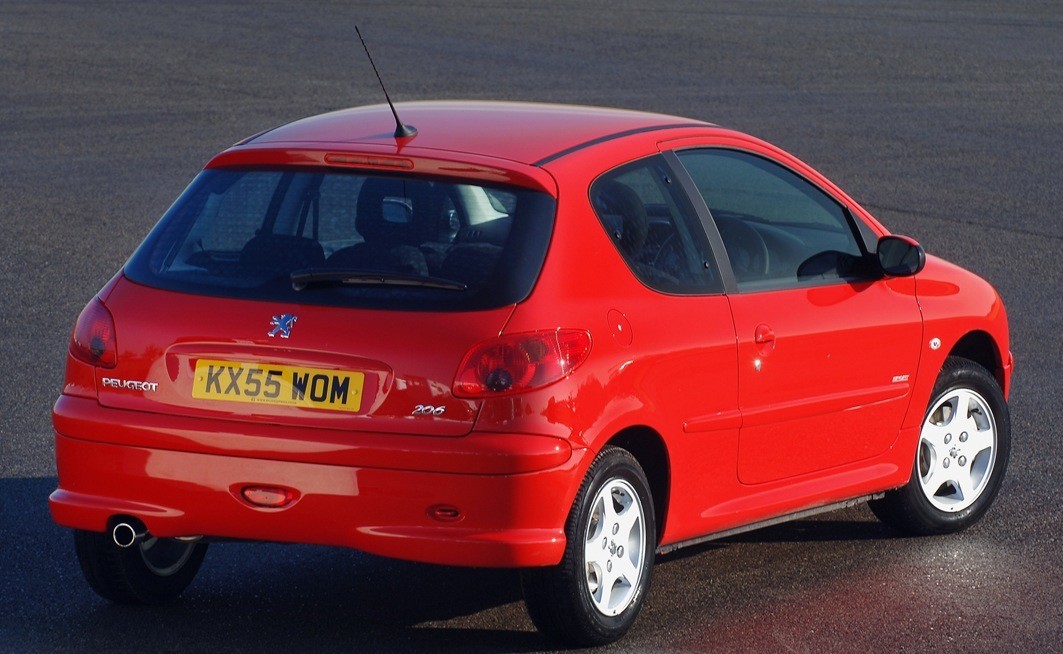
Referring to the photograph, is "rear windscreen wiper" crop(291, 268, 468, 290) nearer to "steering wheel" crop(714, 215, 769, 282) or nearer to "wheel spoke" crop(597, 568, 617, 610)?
"wheel spoke" crop(597, 568, 617, 610)

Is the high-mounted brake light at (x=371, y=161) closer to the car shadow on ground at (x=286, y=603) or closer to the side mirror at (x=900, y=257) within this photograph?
the car shadow on ground at (x=286, y=603)

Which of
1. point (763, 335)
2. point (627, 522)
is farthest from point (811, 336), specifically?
point (627, 522)

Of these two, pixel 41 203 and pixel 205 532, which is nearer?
pixel 205 532

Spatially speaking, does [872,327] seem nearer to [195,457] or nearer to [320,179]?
[320,179]

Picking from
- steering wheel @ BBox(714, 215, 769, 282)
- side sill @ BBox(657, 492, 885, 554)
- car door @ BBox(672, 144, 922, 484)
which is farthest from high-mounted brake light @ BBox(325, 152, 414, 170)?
side sill @ BBox(657, 492, 885, 554)

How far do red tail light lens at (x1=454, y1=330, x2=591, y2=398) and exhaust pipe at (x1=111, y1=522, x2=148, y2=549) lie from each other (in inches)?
44.4

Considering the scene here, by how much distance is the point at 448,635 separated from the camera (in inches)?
225

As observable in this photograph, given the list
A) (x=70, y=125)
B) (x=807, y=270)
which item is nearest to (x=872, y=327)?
(x=807, y=270)

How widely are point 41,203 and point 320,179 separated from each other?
969cm

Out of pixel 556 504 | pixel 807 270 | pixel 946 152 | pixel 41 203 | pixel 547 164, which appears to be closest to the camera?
pixel 556 504

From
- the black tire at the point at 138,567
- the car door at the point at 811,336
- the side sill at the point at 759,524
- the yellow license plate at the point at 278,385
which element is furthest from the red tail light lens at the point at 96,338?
the car door at the point at 811,336

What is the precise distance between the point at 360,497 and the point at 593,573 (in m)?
0.82

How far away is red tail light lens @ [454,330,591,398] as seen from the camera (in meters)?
5.12

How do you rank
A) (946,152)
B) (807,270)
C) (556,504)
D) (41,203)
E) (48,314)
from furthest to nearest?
(946,152), (41,203), (48,314), (807,270), (556,504)
